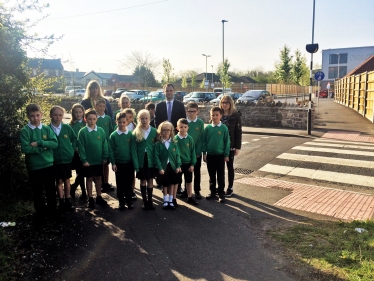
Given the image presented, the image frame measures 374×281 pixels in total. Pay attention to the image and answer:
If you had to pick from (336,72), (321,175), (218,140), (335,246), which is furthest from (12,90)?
(336,72)

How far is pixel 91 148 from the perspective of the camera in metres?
5.32

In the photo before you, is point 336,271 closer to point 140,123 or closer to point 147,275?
point 147,275

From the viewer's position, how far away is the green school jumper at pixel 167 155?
536 cm

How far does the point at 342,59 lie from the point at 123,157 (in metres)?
81.0

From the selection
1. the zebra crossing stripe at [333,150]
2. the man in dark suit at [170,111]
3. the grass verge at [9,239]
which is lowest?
the zebra crossing stripe at [333,150]

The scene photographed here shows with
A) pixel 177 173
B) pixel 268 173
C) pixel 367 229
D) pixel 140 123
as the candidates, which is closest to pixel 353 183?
pixel 268 173

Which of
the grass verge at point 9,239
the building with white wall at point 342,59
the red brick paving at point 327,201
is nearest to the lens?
the grass verge at point 9,239

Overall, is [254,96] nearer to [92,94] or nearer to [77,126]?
[92,94]

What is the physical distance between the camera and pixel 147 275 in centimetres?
340

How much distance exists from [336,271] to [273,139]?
10363 mm

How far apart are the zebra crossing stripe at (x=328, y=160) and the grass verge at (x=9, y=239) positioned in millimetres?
7135

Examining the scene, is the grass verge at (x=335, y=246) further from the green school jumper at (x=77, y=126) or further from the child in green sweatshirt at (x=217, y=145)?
the green school jumper at (x=77, y=126)

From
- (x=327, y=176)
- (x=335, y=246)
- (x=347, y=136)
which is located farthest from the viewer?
(x=347, y=136)

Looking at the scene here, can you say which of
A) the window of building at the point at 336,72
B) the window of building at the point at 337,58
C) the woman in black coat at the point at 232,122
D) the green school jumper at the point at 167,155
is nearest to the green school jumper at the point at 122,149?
the green school jumper at the point at 167,155
